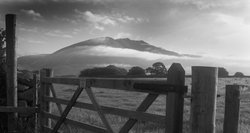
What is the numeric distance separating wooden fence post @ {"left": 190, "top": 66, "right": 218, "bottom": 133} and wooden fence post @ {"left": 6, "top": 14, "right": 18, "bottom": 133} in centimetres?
534

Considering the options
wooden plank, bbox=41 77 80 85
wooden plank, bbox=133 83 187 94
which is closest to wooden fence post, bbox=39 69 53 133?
wooden plank, bbox=41 77 80 85

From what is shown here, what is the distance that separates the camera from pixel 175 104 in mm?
4066

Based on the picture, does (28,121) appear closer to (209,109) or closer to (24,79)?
(24,79)

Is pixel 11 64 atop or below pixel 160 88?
atop

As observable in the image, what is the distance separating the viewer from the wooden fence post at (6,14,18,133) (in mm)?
7734

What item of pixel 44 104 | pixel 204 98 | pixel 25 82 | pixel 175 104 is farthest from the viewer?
pixel 25 82

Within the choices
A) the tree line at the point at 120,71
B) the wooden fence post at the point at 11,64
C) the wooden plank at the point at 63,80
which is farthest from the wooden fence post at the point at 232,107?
the tree line at the point at 120,71

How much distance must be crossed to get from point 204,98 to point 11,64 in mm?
5483

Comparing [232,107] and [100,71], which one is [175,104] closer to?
[232,107]

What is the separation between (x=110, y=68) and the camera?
165 feet

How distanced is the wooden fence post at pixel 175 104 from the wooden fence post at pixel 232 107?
24.0 inches

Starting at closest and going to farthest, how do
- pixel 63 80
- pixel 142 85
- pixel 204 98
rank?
pixel 204 98 < pixel 142 85 < pixel 63 80

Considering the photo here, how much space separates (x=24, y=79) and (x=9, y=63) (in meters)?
1.56

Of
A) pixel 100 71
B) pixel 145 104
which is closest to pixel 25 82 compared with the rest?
pixel 145 104
